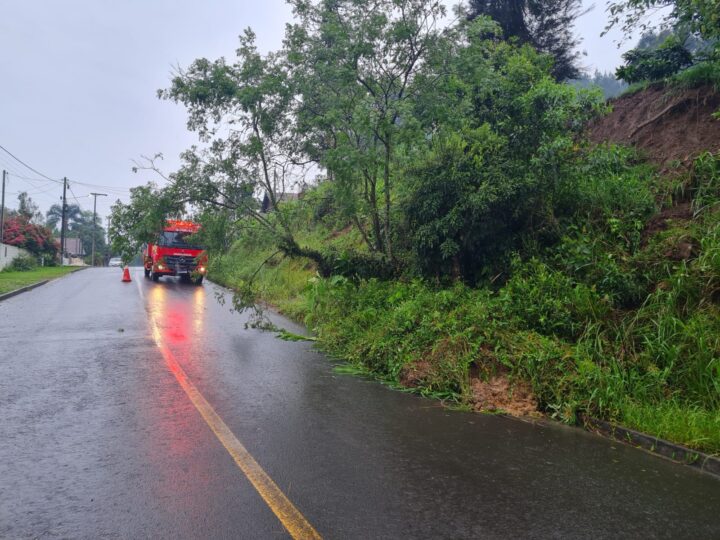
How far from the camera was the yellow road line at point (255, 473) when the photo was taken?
3637mm

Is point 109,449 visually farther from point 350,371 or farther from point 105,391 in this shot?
point 350,371

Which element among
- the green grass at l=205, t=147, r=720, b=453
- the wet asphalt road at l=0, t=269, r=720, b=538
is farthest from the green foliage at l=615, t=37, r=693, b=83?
the wet asphalt road at l=0, t=269, r=720, b=538

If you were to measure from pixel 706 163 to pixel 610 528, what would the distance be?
794 centimetres

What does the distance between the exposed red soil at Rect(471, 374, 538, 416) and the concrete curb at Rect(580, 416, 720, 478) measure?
2.14 ft

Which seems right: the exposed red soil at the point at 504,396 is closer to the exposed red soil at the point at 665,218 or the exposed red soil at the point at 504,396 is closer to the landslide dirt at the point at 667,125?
the exposed red soil at the point at 665,218

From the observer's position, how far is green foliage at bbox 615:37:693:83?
12.5 metres

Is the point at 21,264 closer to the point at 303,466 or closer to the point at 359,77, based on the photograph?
the point at 359,77

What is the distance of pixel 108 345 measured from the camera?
1005 cm

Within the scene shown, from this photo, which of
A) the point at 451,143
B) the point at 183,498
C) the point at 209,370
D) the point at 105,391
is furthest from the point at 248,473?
the point at 451,143

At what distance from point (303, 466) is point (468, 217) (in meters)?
6.14

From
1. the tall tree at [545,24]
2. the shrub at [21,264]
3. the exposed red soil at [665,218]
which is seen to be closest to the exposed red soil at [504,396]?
the exposed red soil at [665,218]

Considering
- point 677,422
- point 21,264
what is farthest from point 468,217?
point 21,264

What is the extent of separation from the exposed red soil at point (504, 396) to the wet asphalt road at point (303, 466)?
1.14ft

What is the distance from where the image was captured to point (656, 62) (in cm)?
1263
